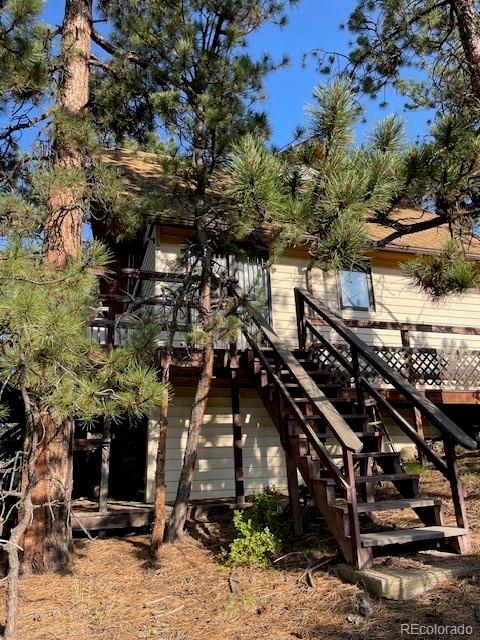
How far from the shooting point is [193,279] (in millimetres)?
6047

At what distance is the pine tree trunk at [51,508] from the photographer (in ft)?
16.6

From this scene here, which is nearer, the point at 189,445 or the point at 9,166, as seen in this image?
the point at 189,445

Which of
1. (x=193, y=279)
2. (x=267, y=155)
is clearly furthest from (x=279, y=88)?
(x=267, y=155)

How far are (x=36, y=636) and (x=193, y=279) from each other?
372 centimetres

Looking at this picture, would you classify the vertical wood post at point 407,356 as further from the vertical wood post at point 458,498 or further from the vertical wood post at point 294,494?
the vertical wood post at point 458,498

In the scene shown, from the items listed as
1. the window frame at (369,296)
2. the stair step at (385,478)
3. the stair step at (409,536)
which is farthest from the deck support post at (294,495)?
the window frame at (369,296)

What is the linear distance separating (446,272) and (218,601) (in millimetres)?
3464

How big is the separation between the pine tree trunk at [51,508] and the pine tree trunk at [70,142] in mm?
1849

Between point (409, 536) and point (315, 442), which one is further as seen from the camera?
point (315, 442)

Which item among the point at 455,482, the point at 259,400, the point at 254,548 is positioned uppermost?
the point at 259,400

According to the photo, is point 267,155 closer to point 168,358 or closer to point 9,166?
point 168,358

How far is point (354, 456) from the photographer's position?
4.96 meters

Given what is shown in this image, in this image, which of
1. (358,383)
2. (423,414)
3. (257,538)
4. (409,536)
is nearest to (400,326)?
(358,383)

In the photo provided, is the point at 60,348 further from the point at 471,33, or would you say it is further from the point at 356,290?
the point at 356,290
